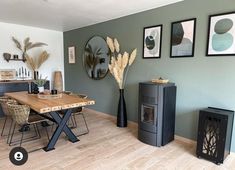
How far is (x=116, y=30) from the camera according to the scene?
3.88 meters

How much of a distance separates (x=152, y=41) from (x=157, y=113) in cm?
134

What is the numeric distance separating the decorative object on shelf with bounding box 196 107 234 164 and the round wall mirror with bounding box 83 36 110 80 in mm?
2413

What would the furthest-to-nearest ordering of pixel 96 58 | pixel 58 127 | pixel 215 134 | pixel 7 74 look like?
pixel 7 74, pixel 96 58, pixel 58 127, pixel 215 134

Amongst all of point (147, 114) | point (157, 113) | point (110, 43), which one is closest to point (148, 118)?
point (147, 114)

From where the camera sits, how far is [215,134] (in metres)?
2.30

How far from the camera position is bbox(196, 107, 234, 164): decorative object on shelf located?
223 centimetres

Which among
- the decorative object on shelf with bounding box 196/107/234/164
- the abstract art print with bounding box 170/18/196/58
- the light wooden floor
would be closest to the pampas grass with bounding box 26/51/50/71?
the light wooden floor

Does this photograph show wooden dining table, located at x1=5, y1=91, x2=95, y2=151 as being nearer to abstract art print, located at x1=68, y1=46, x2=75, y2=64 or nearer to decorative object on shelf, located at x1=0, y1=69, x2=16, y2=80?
decorative object on shelf, located at x1=0, y1=69, x2=16, y2=80

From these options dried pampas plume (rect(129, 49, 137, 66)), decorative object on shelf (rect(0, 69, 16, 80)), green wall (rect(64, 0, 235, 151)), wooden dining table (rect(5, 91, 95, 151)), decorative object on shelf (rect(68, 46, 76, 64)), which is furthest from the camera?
decorative object on shelf (rect(68, 46, 76, 64))

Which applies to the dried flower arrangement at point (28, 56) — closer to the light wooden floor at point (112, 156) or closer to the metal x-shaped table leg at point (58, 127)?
the light wooden floor at point (112, 156)

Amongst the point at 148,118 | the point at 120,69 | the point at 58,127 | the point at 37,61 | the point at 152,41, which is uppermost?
the point at 152,41

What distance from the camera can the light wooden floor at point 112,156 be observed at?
2.22 meters

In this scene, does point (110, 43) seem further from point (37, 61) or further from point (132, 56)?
point (37, 61)

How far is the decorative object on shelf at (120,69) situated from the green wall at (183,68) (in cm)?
14
